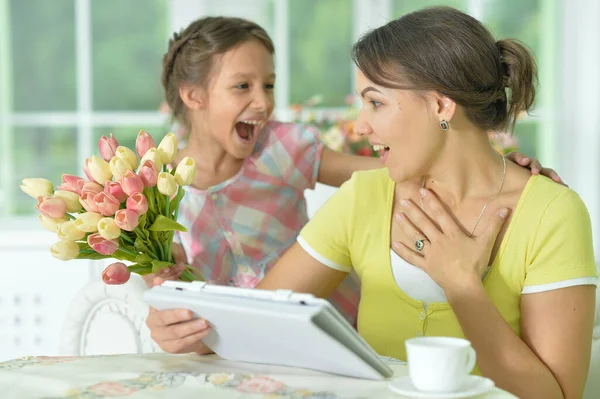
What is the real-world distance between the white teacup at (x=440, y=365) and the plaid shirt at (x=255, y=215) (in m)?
1.18

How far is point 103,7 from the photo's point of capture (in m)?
4.19

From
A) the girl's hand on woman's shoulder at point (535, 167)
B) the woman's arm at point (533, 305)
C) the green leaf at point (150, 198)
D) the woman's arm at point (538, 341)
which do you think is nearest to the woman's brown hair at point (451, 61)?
the girl's hand on woman's shoulder at point (535, 167)

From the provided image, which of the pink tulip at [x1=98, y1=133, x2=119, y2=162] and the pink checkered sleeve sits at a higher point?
the pink tulip at [x1=98, y1=133, x2=119, y2=162]

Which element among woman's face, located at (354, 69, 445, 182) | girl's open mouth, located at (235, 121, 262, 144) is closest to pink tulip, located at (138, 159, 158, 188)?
woman's face, located at (354, 69, 445, 182)

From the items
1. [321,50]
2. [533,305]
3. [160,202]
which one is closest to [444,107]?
[533,305]

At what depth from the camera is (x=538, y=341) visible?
1.61m

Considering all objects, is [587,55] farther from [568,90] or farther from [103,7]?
[103,7]

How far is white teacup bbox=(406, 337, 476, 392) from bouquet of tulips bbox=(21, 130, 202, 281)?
557 mm

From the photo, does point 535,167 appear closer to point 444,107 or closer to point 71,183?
point 444,107

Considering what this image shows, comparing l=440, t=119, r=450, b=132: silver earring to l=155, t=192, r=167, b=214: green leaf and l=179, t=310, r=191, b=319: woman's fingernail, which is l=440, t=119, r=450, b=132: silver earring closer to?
l=155, t=192, r=167, b=214: green leaf

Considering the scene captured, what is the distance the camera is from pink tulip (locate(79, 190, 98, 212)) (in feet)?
4.79

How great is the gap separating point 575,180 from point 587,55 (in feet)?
1.96

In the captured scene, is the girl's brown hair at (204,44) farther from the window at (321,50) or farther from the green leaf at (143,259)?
the window at (321,50)

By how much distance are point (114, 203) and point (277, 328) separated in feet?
1.34
